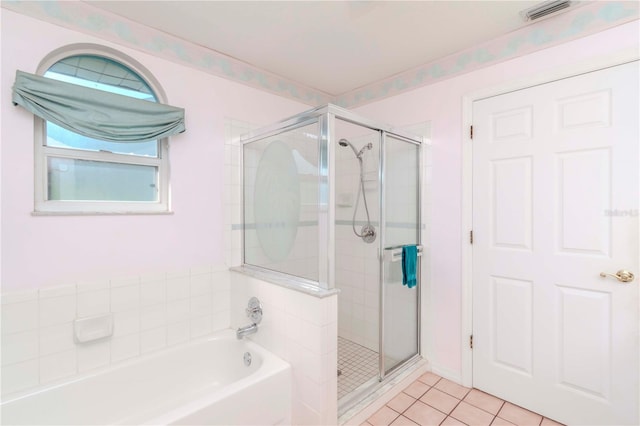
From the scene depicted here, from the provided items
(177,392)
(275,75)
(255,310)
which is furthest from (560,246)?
(177,392)

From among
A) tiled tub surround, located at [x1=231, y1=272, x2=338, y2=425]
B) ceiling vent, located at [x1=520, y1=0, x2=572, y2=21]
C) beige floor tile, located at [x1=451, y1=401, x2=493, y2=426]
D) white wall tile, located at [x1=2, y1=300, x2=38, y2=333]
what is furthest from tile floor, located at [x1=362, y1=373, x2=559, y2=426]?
ceiling vent, located at [x1=520, y1=0, x2=572, y2=21]

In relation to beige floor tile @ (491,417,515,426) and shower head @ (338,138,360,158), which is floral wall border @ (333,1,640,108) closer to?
shower head @ (338,138,360,158)

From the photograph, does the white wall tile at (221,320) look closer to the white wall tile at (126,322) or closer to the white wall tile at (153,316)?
the white wall tile at (153,316)

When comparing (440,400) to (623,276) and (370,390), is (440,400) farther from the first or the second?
(623,276)

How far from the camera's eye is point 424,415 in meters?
1.85

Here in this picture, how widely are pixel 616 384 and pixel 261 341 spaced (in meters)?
2.01

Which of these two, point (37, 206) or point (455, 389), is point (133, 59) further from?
point (455, 389)

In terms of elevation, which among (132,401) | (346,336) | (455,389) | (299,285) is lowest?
(455,389)

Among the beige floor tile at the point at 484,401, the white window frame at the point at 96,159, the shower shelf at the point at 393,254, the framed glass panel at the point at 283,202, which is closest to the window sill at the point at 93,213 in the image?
the white window frame at the point at 96,159

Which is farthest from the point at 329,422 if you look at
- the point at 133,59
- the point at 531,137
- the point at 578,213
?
the point at 133,59

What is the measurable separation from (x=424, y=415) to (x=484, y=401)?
0.46 meters

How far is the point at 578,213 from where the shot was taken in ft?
5.69

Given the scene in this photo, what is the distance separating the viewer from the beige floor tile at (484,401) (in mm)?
1917

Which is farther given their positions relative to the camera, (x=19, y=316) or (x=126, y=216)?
(x=126, y=216)
